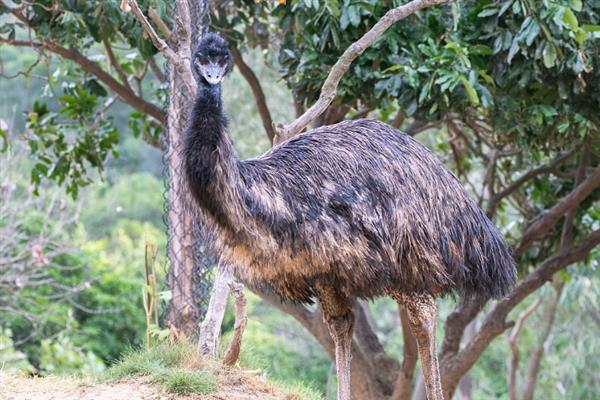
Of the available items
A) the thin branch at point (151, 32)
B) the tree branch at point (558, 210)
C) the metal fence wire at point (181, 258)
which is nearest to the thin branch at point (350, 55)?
the thin branch at point (151, 32)

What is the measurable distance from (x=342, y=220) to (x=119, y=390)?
145cm

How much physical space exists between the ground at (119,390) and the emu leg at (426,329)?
0.73m

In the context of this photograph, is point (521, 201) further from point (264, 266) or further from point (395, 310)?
point (395, 310)

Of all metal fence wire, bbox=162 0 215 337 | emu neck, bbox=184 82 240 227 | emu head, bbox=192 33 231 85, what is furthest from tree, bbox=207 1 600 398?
emu neck, bbox=184 82 240 227

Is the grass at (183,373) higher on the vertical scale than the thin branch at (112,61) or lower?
lower

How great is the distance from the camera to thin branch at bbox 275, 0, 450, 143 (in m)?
6.05

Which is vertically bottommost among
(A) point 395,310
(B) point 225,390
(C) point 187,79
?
(B) point 225,390

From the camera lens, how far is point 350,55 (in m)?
6.05

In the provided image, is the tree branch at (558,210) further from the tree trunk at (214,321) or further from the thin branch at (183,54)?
the thin branch at (183,54)

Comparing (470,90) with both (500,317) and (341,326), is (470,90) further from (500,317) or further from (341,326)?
(500,317)

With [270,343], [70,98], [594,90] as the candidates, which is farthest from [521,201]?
[270,343]

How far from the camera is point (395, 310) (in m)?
20.6

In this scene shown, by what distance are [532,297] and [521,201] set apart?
21.6 feet

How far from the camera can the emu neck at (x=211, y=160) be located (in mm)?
4734
